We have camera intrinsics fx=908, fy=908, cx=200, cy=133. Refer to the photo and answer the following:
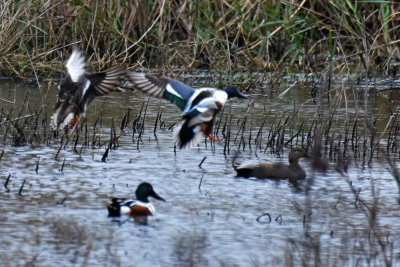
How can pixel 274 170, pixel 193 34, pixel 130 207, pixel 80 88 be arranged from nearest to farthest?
pixel 130 207, pixel 274 170, pixel 80 88, pixel 193 34

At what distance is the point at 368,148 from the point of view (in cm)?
766

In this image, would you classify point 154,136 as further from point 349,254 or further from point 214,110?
point 349,254

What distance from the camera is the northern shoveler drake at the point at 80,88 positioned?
696cm

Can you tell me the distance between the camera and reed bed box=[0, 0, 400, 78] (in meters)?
10.8

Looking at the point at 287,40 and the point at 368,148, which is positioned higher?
the point at 287,40

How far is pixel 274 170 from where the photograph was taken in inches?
261

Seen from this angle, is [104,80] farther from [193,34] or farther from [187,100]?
[193,34]

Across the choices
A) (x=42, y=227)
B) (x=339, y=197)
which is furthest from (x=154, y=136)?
(x=42, y=227)

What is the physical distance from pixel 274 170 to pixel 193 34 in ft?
15.9

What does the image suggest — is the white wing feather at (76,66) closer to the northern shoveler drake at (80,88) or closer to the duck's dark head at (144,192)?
the northern shoveler drake at (80,88)

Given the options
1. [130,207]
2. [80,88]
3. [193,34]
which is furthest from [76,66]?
[193,34]

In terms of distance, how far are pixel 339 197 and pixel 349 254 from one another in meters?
1.25

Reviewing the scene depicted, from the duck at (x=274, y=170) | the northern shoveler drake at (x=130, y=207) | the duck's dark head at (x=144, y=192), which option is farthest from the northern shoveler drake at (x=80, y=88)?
the northern shoveler drake at (x=130, y=207)

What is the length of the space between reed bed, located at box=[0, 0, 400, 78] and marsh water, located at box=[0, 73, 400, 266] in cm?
221
